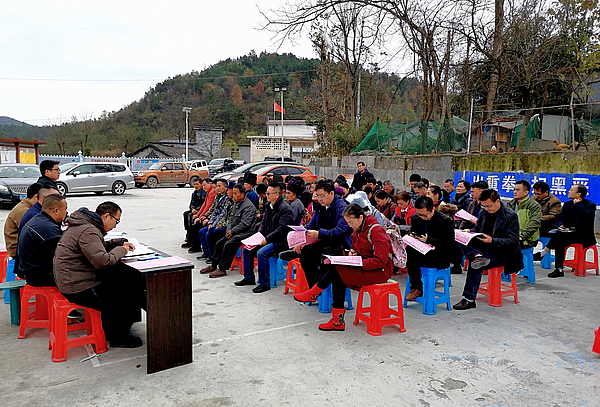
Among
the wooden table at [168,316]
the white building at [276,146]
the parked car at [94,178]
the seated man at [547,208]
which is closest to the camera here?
the wooden table at [168,316]

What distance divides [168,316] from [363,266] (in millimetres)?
1762

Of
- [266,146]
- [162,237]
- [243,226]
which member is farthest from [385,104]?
[266,146]

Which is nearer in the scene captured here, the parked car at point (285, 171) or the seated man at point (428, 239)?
the seated man at point (428, 239)

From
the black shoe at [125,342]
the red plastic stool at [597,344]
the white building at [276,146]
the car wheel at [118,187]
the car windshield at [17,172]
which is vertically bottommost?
the black shoe at [125,342]

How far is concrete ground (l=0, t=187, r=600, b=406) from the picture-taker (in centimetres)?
282

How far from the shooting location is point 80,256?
3.33 metres

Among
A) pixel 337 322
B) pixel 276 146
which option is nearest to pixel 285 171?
pixel 337 322

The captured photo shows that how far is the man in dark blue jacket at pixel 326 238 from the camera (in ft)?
14.9

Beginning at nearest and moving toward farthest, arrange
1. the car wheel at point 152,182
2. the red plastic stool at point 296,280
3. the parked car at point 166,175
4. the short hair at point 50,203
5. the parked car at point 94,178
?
1. the short hair at point 50,203
2. the red plastic stool at point 296,280
3. the parked car at point 94,178
4. the parked car at point 166,175
5. the car wheel at point 152,182

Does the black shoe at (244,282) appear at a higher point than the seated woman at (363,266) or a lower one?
lower

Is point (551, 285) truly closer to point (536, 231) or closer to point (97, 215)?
point (536, 231)

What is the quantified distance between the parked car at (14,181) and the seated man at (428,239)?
475 inches

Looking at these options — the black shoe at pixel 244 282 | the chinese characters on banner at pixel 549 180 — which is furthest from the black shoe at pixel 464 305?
the chinese characters on banner at pixel 549 180

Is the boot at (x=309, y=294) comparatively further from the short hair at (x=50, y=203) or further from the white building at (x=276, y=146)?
the white building at (x=276, y=146)
